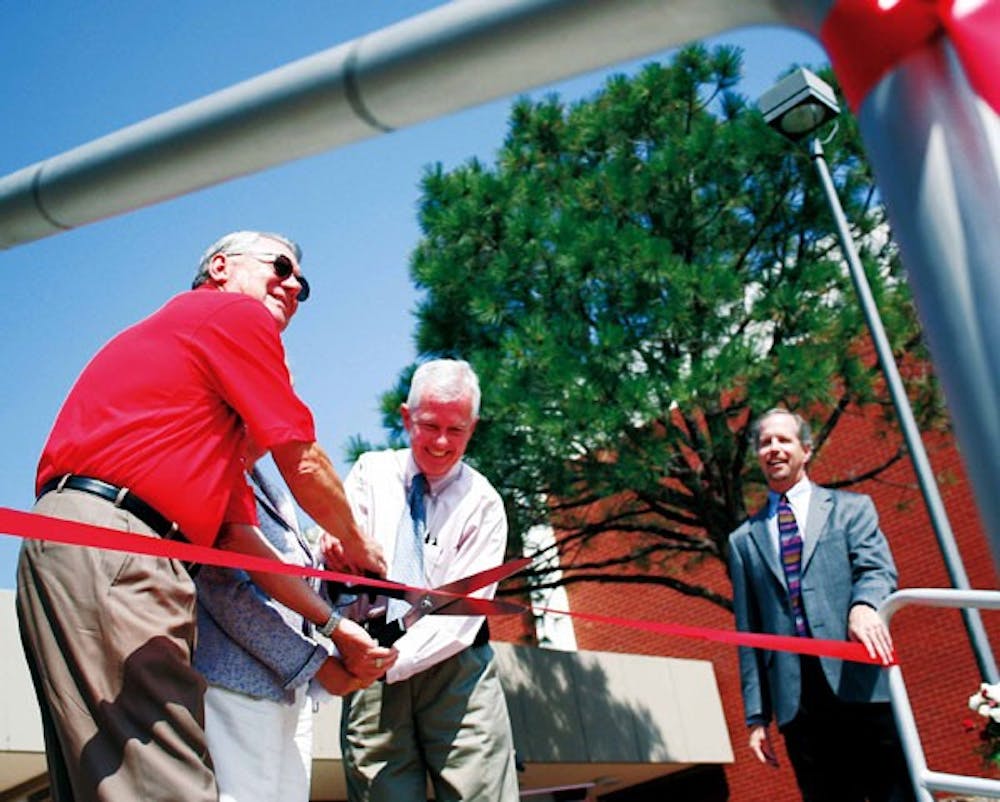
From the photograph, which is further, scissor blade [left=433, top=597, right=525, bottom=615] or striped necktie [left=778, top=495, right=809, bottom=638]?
striped necktie [left=778, top=495, right=809, bottom=638]

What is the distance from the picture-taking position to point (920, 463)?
7.04 m

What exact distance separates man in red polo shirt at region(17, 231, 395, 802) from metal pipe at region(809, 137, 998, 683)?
459 cm

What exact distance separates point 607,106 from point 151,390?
9509 mm

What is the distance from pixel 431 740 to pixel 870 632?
4.39ft

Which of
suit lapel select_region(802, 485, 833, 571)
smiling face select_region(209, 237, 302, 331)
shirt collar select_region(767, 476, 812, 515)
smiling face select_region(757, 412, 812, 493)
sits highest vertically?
smiling face select_region(209, 237, 302, 331)

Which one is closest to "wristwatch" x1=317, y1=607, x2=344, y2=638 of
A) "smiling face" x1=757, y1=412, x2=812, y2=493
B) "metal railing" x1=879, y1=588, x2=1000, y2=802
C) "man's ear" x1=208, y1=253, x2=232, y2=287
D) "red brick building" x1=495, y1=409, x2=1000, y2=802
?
"man's ear" x1=208, y1=253, x2=232, y2=287

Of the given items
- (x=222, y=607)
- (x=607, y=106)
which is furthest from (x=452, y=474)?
(x=607, y=106)

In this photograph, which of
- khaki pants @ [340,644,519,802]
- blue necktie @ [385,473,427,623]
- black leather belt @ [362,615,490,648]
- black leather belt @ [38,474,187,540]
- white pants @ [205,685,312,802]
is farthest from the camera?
blue necktie @ [385,473,427,623]

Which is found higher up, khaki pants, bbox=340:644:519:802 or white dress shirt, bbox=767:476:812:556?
white dress shirt, bbox=767:476:812:556

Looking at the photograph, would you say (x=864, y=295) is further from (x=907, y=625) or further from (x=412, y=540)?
(x=907, y=625)

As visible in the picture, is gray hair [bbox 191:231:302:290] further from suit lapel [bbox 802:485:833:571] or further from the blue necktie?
suit lapel [bbox 802:485:833:571]

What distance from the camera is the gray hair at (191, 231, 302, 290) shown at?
256cm

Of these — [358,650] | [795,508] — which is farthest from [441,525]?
[795,508]

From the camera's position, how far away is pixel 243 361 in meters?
2.14
